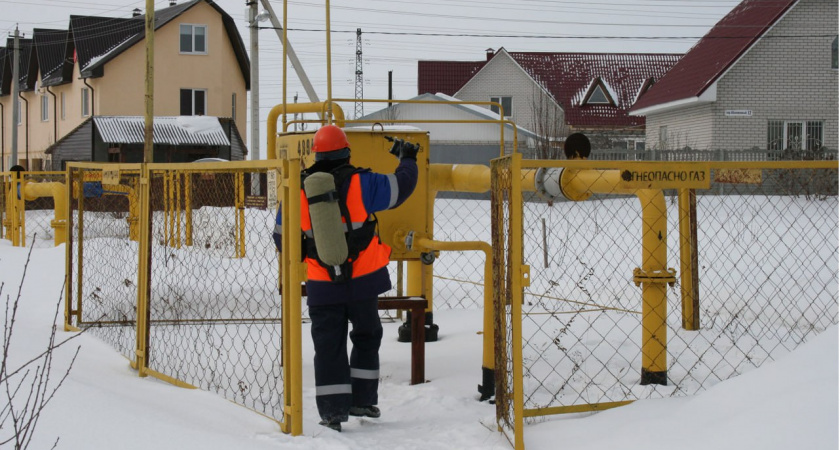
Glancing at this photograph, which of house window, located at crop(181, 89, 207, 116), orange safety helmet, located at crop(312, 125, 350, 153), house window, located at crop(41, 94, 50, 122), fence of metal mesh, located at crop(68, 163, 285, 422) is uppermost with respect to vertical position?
house window, located at crop(41, 94, 50, 122)

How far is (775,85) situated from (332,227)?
24.3 m

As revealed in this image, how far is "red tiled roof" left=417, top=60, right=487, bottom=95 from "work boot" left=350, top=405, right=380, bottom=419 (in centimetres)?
3877

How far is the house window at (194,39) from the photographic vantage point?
35.7 meters

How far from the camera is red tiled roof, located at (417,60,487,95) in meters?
43.7

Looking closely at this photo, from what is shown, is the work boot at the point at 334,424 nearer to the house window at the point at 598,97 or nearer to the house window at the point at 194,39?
the house window at the point at 194,39

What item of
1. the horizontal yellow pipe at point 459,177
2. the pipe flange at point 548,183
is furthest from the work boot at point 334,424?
the horizontal yellow pipe at point 459,177

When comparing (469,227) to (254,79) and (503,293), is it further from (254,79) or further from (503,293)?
(254,79)

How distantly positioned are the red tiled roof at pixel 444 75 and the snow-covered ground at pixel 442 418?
38053 mm

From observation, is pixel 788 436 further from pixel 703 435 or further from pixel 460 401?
pixel 460 401

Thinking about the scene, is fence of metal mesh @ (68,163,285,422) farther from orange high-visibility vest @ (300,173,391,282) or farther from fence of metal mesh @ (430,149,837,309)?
fence of metal mesh @ (430,149,837,309)

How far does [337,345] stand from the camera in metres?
5.15

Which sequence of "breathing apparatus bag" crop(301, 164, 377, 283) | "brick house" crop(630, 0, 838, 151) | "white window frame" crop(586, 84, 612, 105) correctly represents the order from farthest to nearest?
"white window frame" crop(586, 84, 612, 105) < "brick house" crop(630, 0, 838, 151) < "breathing apparatus bag" crop(301, 164, 377, 283)

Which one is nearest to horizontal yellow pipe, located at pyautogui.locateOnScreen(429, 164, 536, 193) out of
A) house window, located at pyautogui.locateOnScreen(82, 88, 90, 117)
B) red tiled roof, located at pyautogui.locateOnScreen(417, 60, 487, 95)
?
house window, located at pyautogui.locateOnScreen(82, 88, 90, 117)

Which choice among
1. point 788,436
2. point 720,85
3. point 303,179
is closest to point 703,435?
point 788,436
